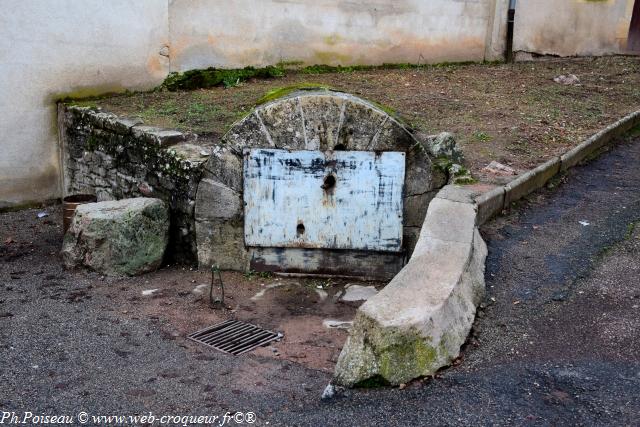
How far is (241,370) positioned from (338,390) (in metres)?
1.08

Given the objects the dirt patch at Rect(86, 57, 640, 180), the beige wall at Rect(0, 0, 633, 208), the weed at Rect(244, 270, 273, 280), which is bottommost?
the weed at Rect(244, 270, 273, 280)

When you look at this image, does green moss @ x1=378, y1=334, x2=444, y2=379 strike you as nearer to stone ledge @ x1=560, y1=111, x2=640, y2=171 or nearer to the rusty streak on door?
the rusty streak on door

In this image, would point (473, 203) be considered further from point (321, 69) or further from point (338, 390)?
point (321, 69)

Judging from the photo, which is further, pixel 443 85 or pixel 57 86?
pixel 443 85

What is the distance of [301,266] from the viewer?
6.16 m

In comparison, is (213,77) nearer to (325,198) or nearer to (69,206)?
(69,206)

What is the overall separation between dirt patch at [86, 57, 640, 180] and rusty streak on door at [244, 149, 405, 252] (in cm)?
94

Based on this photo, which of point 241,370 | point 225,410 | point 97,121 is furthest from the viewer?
point 97,121

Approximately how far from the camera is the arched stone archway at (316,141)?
575 centimetres

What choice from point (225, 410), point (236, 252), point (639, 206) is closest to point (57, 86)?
point (236, 252)

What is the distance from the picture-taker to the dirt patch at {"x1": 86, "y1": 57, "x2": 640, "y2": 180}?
7309 millimetres

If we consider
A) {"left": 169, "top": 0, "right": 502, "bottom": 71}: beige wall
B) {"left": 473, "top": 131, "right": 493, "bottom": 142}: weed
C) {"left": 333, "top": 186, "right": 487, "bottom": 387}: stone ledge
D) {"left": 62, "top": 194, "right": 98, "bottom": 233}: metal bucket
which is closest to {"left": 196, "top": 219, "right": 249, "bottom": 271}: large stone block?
{"left": 62, "top": 194, "right": 98, "bottom": 233}: metal bucket

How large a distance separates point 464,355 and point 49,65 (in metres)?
6.45

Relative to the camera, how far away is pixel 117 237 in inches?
238
